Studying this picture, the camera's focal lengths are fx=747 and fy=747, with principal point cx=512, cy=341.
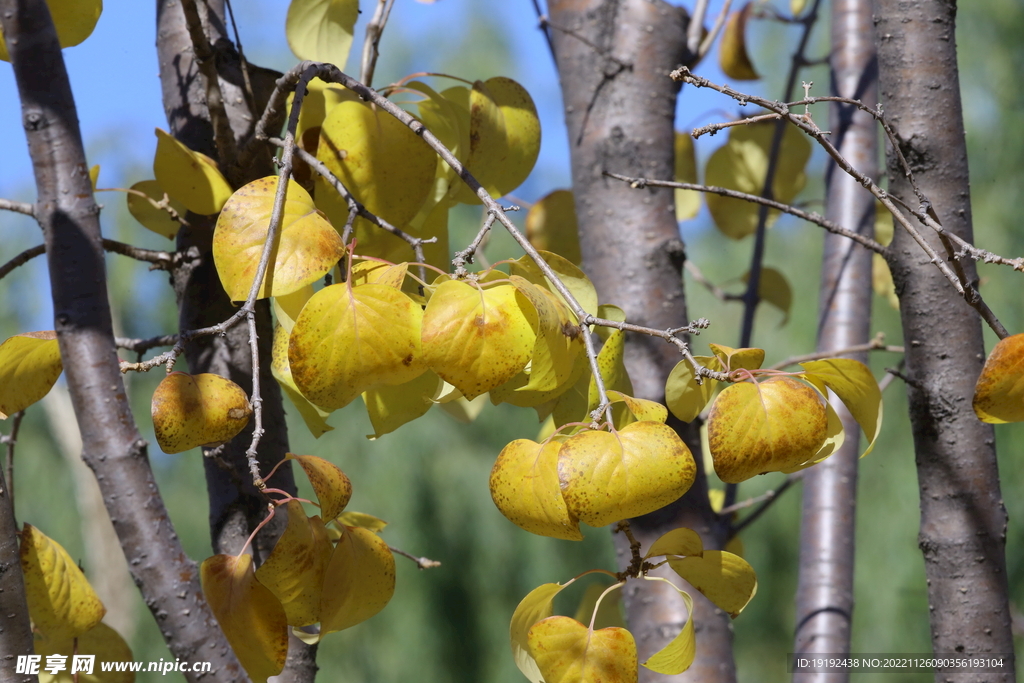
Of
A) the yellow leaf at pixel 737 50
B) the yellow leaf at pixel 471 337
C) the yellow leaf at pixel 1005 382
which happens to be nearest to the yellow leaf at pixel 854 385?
the yellow leaf at pixel 1005 382

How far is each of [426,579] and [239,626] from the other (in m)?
1.73

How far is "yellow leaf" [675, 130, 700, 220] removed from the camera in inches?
30.7

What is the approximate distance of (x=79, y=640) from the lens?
1.44ft

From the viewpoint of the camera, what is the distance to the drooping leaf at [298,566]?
35 centimetres

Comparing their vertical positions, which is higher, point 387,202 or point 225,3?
point 225,3

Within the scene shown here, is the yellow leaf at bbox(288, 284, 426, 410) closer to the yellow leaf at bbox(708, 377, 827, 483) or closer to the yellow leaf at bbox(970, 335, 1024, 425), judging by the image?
the yellow leaf at bbox(708, 377, 827, 483)

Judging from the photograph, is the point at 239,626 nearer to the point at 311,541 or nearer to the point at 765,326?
the point at 311,541

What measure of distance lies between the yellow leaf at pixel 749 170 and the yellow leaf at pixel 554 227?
149 millimetres

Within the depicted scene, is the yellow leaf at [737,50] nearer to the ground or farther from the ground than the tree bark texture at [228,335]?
farther from the ground

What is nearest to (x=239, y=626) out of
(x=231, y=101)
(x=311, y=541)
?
(x=311, y=541)

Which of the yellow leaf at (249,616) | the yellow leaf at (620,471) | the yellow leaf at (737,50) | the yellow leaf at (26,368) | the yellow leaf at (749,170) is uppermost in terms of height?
the yellow leaf at (737,50)

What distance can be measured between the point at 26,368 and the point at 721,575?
33 cm

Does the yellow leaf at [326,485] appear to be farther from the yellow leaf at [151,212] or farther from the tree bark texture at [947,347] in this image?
the tree bark texture at [947,347]

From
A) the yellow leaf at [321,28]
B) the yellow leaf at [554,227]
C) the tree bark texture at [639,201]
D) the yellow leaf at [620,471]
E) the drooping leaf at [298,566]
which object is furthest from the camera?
the yellow leaf at [554,227]
